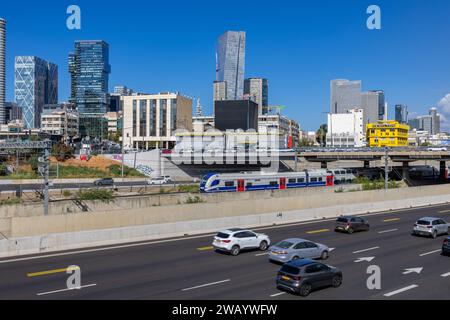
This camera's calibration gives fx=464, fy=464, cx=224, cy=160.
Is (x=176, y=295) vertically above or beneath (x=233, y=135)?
beneath

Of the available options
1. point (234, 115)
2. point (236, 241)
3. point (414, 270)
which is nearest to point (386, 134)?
point (234, 115)

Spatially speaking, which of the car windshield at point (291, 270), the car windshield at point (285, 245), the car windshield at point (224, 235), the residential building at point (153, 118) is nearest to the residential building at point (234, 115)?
the residential building at point (153, 118)

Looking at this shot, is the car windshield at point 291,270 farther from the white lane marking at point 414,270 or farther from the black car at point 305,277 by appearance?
the white lane marking at point 414,270

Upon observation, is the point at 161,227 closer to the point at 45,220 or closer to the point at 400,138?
the point at 45,220

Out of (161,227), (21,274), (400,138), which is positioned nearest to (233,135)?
(400,138)

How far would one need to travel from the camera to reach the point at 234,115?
577 feet

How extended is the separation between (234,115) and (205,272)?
155m

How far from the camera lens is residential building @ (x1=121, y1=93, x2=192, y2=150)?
601 ft

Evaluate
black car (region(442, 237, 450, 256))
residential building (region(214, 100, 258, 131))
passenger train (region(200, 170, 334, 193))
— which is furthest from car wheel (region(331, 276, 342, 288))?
residential building (region(214, 100, 258, 131))

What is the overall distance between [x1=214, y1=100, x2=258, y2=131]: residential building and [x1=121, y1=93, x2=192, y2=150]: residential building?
17799mm

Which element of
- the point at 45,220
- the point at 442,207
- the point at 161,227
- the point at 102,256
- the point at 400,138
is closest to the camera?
the point at 102,256

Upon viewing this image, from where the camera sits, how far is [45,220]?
2847cm

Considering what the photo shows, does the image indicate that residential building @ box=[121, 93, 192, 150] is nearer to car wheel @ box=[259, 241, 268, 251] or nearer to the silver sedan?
car wheel @ box=[259, 241, 268, 251]
